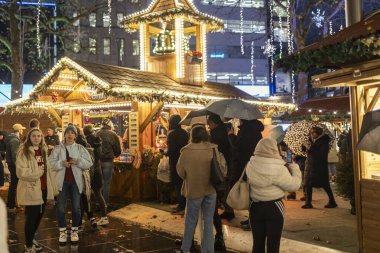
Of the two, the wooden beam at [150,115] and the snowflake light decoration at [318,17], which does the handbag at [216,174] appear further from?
the snowflake light decoration at [318,17]

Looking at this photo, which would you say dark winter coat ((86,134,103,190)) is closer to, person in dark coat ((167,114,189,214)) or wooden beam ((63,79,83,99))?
person in dark coat ((167,114,189,214))

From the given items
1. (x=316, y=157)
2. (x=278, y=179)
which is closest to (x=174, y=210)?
(x=316, y=157)

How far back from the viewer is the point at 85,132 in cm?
937

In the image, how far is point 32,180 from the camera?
7059 millimetres

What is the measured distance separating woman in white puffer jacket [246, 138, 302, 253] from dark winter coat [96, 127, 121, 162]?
18.1ft

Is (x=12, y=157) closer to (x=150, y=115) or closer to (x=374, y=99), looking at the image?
(x=150, y=115)

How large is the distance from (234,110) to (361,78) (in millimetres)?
2433

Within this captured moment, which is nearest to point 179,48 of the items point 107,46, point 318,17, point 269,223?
point 269,223

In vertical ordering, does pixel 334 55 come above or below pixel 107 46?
below

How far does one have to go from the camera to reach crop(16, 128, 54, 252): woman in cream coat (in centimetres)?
702

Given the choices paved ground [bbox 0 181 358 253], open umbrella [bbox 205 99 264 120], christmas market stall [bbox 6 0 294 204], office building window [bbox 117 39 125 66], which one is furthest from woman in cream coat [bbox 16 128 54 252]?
office building window [bbox 117 39 125 66]

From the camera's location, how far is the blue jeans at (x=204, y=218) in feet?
21.1

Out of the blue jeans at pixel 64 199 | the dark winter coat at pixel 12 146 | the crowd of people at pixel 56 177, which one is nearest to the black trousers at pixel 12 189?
the dark winter coat at pixel 12 146

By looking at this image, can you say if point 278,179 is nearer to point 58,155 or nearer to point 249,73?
point 58,155
